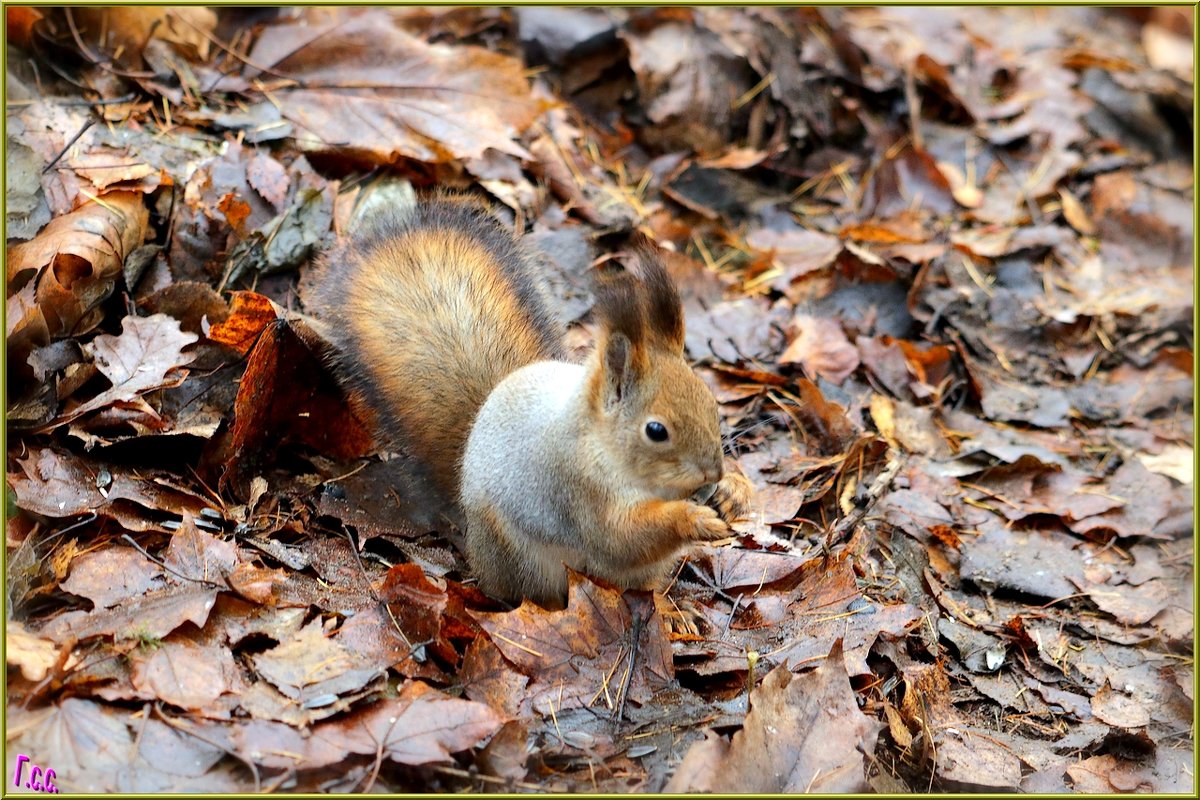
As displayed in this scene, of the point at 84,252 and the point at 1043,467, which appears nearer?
the point at 84,252

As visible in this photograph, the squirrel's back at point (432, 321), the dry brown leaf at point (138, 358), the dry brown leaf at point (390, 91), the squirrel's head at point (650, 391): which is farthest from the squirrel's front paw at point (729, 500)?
the dry brown leaf at point (390, 91)

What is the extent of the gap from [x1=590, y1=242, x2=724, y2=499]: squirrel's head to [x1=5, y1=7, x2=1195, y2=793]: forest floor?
0.35m

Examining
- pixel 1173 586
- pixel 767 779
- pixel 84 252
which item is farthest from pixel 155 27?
pixel 1173 586

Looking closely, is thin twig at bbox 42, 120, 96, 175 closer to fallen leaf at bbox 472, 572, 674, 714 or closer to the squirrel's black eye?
fallen leaf at bbox 472, 572, 674, 714

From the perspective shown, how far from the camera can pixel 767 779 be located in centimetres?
209

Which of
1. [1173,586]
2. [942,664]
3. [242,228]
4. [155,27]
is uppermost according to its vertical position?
[155,27]

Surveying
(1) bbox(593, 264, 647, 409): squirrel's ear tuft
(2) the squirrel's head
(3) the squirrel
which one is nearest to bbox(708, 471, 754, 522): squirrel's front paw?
(3) the squirrel

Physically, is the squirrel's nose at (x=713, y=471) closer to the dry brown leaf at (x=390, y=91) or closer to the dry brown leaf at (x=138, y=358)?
the dry brown leaf at (x=138, y=358)

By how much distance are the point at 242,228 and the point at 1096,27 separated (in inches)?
196

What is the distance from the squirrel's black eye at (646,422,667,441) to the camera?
7.72 ft

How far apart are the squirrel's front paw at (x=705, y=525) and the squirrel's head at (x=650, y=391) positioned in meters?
0.06

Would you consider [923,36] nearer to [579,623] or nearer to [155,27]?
[155,27]

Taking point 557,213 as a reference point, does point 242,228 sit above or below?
above

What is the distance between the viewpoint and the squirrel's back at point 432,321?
279cm
